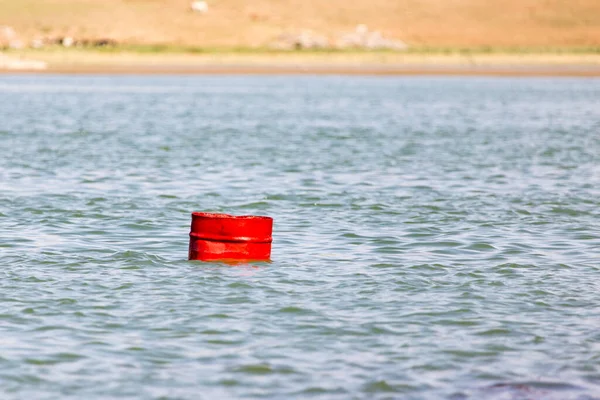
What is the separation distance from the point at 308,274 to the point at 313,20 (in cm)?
16060

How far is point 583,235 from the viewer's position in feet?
52.6

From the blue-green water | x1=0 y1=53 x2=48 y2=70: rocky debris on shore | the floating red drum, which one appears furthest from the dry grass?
the floating red drum

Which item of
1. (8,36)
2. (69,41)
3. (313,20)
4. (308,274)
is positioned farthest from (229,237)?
(313,20)

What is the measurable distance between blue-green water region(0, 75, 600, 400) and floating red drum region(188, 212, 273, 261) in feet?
0.60

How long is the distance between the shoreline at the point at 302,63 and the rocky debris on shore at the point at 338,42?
1530 centimetres

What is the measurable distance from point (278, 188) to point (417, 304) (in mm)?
10530

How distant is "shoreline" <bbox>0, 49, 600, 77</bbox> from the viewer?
9444 cm

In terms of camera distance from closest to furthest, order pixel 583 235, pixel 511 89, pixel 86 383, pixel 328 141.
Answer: pixel 86 383 < pixel 583 235 < pixel 328 141 < pixel 511 89

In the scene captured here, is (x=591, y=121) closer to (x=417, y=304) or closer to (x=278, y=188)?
(x=278, y=188)

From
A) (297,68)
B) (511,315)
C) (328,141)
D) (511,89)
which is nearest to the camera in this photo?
(511,315)

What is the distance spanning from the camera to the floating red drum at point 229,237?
12.8m

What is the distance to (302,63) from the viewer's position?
105m

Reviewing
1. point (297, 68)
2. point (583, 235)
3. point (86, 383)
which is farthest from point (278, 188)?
point (297, 68)

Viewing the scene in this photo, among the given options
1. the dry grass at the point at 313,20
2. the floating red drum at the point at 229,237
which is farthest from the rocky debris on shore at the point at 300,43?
the floating red drum at the point at 229,237
